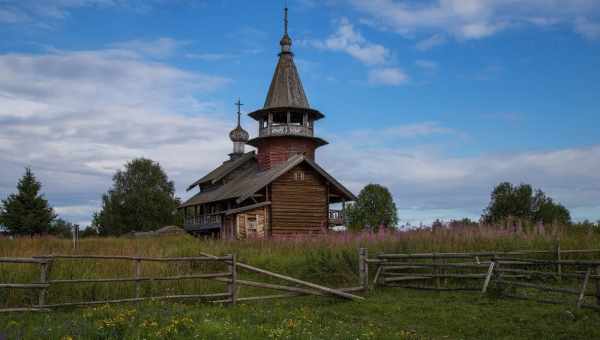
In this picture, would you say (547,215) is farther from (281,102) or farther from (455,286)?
(455,286)

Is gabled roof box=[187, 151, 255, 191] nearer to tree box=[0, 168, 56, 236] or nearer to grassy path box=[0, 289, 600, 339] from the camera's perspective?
tree box=[0, 168, 56, 236]

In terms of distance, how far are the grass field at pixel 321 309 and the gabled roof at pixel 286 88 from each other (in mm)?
23241

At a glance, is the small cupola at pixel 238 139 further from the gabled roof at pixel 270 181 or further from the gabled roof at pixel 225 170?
the gabled roof at pixel 270 181

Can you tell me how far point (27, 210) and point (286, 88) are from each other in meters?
23.6

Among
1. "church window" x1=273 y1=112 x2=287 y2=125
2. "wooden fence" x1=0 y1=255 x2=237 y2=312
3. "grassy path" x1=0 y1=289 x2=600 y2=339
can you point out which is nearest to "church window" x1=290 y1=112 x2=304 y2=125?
"church window" x1=273 y1=112 x2=287 y2=125

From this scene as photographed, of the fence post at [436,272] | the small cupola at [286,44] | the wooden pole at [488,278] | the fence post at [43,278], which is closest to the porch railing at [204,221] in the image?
the small cupola at [286,44]

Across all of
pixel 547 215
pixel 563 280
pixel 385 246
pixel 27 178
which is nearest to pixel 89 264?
pixel 385 246

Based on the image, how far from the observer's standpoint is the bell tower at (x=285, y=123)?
42.8 meters

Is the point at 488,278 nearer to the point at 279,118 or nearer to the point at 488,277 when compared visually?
the point at 488,277

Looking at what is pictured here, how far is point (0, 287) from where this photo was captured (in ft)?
38.5

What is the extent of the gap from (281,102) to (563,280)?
28.8m

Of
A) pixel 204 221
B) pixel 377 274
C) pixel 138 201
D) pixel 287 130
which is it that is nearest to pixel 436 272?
pixel 377 274

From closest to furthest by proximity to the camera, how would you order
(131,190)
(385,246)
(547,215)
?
1. (385,246)
2. (547,215)
3. (131,190)

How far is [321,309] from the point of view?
43.7ft
